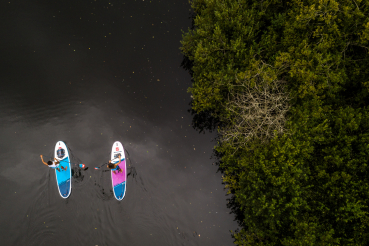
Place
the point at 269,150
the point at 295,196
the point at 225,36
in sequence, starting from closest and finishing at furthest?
the point at 295,196 → the point at 269,150 → the point at 225,36

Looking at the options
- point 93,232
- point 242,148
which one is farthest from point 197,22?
point 93,232

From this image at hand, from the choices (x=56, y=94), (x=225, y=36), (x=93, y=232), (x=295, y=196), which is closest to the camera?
(x=295, y=196)

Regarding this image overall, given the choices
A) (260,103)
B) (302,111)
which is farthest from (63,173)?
(302,111)

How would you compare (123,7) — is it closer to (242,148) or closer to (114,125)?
(114,125)

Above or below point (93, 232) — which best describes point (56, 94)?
above

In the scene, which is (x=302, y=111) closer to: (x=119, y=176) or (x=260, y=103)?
(x=260, y=103)

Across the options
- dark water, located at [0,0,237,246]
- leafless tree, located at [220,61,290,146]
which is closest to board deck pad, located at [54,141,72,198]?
dark water, located at [0,0,237,246]

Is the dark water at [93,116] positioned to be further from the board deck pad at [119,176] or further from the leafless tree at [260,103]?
the leafless tree at [260,103]

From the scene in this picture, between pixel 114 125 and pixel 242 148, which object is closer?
pixel 242 148

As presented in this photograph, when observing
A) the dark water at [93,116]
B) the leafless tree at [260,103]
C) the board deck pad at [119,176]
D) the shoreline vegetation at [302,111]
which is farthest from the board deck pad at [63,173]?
the leafless tree at [260,103]
